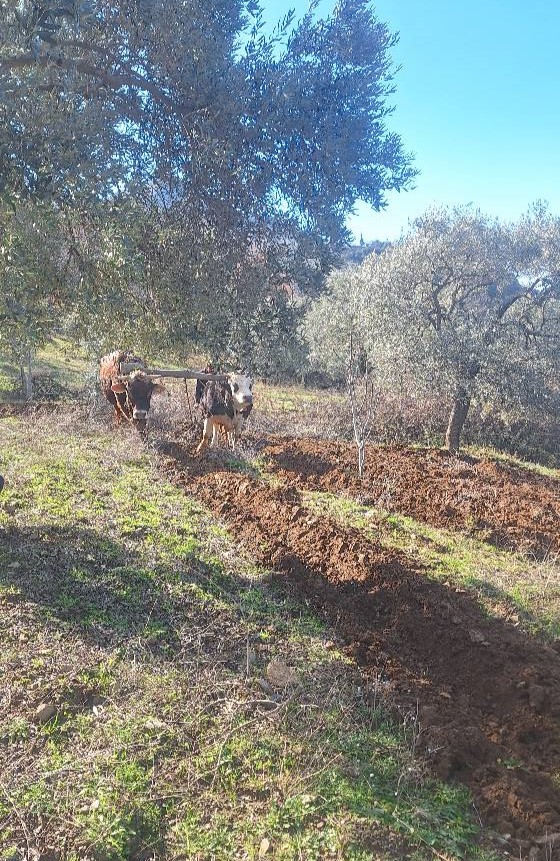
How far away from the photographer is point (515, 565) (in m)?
7.61

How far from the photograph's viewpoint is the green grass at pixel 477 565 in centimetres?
619

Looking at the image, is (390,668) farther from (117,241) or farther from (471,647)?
(117,241)

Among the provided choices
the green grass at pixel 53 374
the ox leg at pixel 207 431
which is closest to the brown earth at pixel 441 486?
the ox leg at pixel 207 431

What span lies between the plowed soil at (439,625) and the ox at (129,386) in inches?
54.5

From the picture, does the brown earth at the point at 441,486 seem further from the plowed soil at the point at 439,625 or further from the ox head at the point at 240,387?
the ox head at the point at 240,387

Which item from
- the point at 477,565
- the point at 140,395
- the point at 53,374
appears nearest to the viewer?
the point at 477,565

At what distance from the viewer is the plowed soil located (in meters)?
3.75

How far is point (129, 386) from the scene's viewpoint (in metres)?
9.12

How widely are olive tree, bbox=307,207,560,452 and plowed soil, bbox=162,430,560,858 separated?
4.22 metres

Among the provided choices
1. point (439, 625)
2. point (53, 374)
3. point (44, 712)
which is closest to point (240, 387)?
point (439, 625)

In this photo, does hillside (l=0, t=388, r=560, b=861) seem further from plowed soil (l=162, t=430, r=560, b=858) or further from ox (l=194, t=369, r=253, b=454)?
ox (l=194, t=369, r=253, b=454)

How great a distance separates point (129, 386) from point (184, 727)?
247 inches

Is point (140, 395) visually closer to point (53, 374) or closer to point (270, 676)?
point (270, 676)

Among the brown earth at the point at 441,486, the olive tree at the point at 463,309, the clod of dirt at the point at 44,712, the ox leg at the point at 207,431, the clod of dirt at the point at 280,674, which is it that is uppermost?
the olive tree at the point at 463,309
